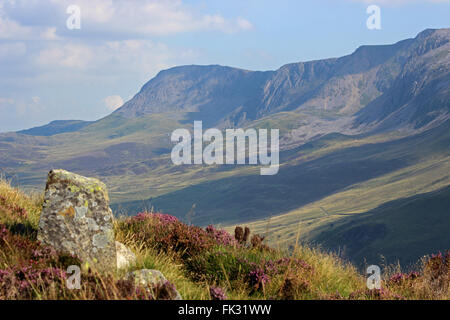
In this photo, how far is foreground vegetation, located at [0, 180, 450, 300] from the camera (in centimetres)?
682

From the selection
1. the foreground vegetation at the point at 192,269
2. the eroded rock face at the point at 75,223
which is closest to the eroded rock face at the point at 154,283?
the foreground vegetation at the point at 192,269

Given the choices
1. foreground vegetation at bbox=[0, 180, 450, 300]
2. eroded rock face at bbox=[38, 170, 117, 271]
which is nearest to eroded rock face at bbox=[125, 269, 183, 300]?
foreground vegetation at bbox=[0, 180, 450, 300]

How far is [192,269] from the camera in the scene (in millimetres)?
9781

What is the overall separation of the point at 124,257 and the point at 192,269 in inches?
57.0

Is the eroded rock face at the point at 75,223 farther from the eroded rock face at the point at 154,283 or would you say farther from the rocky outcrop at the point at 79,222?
the eroded rock face at the point at 154,283

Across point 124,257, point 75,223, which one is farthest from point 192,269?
point 75,223

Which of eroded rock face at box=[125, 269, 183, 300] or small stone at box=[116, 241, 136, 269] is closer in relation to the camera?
eroded rock face at box=[125, 269, 183, 300]

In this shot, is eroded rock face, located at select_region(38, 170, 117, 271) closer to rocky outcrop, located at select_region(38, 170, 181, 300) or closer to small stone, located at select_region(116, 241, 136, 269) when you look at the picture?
rocky outcrop, located at select_region(38, 170, 181, 300)

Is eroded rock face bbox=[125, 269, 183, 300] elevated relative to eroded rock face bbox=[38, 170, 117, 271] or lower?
lower

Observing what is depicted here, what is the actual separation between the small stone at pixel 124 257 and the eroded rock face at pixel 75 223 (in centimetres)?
25

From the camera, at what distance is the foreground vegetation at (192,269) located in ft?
22.4

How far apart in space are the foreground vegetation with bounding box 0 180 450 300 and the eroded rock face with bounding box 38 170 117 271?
1.22 feet
